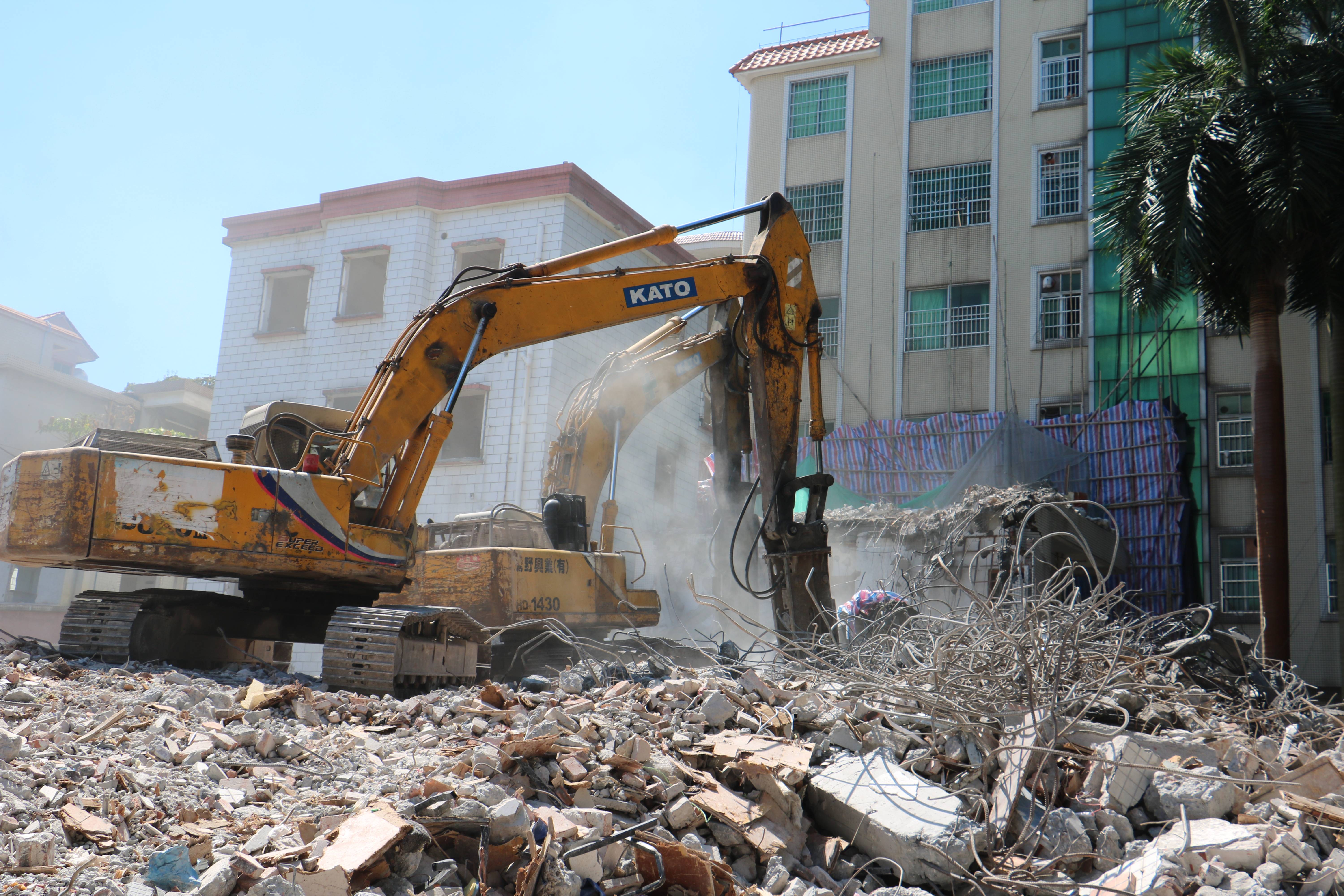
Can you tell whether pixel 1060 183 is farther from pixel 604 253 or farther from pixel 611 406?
pixel 604 253

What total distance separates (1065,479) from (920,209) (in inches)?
293

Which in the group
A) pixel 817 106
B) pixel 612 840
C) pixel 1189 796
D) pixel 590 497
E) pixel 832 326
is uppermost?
pixel 817 106

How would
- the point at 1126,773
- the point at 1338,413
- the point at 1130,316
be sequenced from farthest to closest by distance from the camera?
the point at 1130,316, the point at 1338,413, the point at 1126,773

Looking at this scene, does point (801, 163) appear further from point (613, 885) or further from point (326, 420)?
point (613, 885)

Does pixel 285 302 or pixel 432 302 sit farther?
pixel 285 302

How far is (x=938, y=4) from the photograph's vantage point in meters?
22.1

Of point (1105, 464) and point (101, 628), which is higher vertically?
point (1105, 464)

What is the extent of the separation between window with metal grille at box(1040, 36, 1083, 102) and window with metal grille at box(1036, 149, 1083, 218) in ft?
3.97

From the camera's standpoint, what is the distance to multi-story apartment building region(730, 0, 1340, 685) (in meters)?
18.0

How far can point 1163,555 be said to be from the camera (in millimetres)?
17078

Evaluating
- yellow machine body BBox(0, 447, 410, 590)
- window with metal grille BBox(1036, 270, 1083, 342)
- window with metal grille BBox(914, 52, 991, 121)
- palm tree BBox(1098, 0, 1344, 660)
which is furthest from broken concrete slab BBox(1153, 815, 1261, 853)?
window with metal grille BBox(914, 52, 991, 121)

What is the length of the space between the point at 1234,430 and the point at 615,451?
1326cm

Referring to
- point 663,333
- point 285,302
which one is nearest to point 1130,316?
point 663,333

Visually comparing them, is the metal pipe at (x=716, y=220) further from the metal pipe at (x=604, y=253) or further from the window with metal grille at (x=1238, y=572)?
the window with metal grille at (x=1238, y=572)
